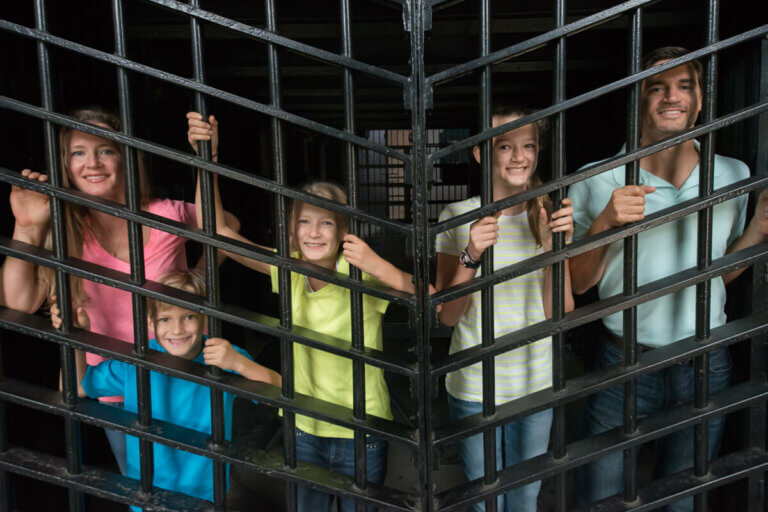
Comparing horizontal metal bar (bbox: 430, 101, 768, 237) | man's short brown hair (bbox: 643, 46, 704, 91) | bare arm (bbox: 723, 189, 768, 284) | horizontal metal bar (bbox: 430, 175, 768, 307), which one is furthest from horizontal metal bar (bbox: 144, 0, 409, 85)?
man's short brown hair (bbox: 643, 46, 704, 91)

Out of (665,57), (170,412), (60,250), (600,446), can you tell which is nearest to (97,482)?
(60,250)

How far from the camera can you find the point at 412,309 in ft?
3.40

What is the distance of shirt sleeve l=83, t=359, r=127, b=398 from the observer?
5.44 feet

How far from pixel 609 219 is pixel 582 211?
0.50 metres

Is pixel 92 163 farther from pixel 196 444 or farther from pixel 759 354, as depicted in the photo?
pixel 759 354

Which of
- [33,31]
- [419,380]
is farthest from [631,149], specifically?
[33,31]

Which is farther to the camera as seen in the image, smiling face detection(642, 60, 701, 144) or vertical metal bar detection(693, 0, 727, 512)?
smiling face detection(642, 60, 701, 144)

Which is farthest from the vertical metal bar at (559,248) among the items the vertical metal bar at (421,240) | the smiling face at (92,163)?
the smiling face at (92,163)

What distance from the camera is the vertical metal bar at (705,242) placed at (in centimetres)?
100

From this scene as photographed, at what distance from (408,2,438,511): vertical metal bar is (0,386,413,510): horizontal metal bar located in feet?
0.28

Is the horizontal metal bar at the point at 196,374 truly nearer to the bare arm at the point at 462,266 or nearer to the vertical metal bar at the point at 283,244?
the vertical metal bar at the point at 283,244

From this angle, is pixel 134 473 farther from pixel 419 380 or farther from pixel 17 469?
pixel 419 380

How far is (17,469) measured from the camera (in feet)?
3.59

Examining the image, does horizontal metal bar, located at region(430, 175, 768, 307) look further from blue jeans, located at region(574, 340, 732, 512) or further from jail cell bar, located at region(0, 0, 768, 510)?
blue jeans, located at region(574, 340, 732, 512)
